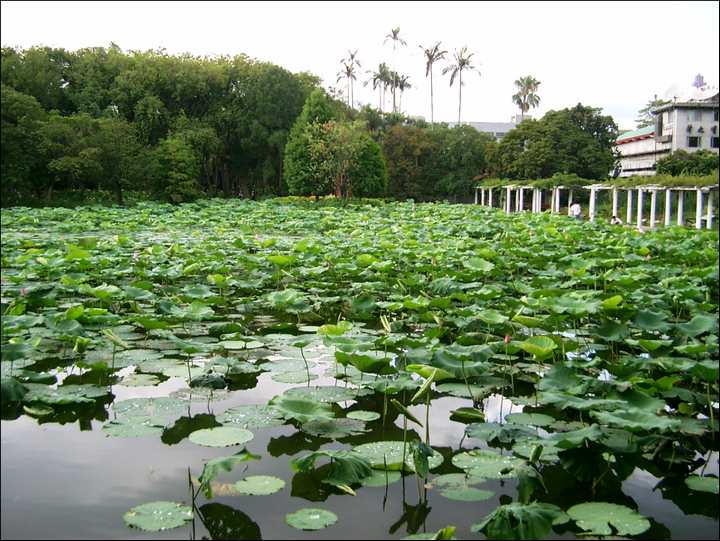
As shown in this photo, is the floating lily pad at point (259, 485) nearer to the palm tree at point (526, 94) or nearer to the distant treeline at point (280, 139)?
the distant treeline at point (280, 139)

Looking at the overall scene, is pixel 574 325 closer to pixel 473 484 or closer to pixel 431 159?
pixel 473 484

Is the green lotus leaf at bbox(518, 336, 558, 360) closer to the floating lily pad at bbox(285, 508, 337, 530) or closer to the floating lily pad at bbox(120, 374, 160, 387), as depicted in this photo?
the floating lily pad at bbox(285, 508, 337, 530)

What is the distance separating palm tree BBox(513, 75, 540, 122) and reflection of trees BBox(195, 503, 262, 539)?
42.0 metres

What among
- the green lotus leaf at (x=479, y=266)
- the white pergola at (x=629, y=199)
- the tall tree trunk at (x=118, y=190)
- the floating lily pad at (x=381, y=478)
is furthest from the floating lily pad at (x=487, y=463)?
the tall tree trunk at (x=118, y=190)

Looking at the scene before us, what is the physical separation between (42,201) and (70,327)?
0.61 metres

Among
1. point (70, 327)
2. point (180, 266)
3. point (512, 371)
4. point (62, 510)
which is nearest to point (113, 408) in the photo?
point (70, 327)

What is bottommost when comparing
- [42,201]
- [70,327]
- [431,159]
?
[70,327]

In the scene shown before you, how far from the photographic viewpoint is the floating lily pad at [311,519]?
192 cm

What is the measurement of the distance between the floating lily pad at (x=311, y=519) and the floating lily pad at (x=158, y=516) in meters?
0.27

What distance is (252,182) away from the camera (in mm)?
29250

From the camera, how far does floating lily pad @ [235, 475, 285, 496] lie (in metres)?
2.13

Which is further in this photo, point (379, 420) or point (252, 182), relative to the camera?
point (252, 182)

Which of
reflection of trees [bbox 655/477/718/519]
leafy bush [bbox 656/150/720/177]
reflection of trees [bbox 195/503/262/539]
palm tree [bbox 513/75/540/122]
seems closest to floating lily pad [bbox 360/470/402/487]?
reflection of trees [bbox 195/503/262/539]

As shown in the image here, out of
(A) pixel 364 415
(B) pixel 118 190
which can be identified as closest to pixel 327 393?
(A) pixel 364 415
